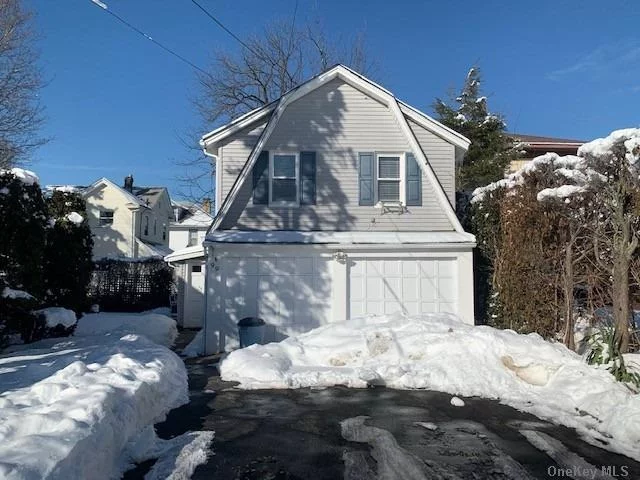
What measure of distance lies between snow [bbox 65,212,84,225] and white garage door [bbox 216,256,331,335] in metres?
4.39

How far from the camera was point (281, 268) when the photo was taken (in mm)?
13469

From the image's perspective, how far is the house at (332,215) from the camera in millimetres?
13352

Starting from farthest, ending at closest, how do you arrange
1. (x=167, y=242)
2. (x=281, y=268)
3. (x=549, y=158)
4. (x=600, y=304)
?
(x=167, y=242) < (x=281, y=268) < (x=549, y=158) < (x=600, y=304)

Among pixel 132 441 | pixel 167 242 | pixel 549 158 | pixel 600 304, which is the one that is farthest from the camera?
pixel 167 242

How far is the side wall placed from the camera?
14.1 m

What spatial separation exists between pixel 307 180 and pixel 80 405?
32.0 ft

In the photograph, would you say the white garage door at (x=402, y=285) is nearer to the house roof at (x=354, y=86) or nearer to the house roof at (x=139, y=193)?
the house roof at (x=354, y=86)

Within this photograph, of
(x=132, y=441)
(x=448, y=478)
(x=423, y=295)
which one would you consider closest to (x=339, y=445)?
(x=448, y=478)

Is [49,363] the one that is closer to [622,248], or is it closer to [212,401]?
[212,401]

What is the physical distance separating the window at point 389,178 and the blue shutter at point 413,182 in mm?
242

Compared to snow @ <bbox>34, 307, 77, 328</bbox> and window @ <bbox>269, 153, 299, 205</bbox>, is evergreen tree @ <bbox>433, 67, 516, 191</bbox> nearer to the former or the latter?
window @ <bbox>269, 153, 299, 205</bbox>

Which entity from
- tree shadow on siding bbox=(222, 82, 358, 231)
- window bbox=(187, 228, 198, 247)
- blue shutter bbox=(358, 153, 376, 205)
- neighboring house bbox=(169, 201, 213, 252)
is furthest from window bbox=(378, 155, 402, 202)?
window bbox=(187, 228, 198, 247)

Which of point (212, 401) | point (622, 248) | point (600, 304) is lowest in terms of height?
point (212, 401)

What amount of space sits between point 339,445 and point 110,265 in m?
20.8
